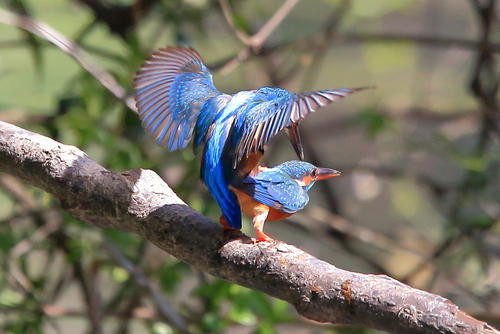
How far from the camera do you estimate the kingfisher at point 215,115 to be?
1.24m

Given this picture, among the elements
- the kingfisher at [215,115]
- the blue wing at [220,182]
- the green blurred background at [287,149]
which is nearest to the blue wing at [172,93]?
the kingfisher at [215,115]

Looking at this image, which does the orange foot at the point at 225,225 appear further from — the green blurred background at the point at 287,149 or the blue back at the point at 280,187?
the green blurred background at the point at 287,149

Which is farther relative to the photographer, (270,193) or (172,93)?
(172,93)

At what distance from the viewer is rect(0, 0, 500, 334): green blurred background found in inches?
98.7

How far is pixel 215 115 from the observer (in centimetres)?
143

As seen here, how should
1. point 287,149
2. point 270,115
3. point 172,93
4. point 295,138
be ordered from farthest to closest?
point 287,149 < point 172,93 < point 295,138 < point 270,115

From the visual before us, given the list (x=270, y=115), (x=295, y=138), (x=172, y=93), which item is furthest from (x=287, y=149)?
(x=270, y=115)

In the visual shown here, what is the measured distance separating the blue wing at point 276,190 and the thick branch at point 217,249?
0.08m

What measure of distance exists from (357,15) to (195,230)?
7.33 ft

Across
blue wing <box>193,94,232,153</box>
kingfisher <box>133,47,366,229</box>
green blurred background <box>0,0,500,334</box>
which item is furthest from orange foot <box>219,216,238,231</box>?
green blurred background <box>0,0,500,334</box>

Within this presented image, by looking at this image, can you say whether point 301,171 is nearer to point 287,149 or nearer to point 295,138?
point 295,138

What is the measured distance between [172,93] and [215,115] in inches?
5.0

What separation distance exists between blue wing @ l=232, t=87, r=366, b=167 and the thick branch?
15 centimetres

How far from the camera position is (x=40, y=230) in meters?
2.63
